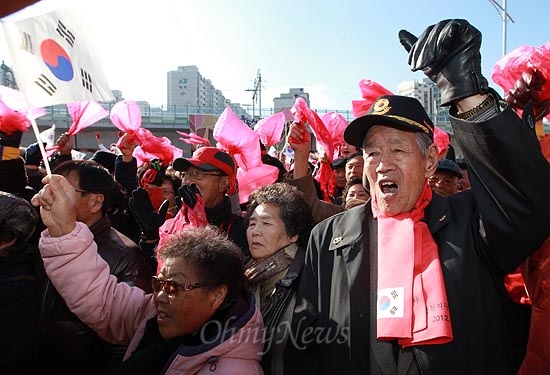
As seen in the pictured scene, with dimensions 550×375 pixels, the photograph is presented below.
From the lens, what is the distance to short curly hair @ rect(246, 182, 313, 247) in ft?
8.74

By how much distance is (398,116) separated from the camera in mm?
1818

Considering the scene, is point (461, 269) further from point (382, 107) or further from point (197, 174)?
point (197, 174)

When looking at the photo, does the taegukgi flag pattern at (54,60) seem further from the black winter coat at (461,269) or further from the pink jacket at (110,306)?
the black winter coat at (461,269)

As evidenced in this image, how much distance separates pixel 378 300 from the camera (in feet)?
5.49

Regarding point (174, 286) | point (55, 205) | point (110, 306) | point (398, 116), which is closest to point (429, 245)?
point (398, 116)

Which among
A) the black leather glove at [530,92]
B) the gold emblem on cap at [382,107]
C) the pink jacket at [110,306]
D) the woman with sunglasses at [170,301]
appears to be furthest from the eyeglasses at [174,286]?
the black leather glove at [530,92]

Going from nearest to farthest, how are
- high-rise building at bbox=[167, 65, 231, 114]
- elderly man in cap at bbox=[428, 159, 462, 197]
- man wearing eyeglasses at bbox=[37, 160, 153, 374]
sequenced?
man wearing eyeglasses at bbox=[37, 160, 153, 374], elderly man in cap at bbox=[428, 159, 462, 197], high-rise building at bbox=[167, 65, 231, 114]

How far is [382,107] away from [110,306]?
4.85 ft

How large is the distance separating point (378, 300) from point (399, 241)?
222mm

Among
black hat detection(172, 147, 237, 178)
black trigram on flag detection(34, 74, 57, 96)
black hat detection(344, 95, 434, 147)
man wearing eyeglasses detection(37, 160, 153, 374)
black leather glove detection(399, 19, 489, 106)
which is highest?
black leather glove detection(399, 19, 489, 106)

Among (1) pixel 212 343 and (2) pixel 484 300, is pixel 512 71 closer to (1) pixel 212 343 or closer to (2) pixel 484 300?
(2) pixel 484 300

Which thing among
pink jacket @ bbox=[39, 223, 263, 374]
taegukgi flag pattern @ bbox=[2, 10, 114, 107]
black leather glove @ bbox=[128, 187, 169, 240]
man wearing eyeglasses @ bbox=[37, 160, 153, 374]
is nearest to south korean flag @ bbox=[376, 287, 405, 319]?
pink jacket @ bbox=[39, 223, 263, 374]

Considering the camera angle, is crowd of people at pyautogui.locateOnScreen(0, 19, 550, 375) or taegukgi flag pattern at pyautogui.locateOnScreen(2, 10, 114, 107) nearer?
crowd of people at pyautogui.locateOnScreen(0, 19, 550, 375)

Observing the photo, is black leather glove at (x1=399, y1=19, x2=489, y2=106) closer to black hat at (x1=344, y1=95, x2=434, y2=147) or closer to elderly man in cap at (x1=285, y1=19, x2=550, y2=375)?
elderly man in cap at (x1=285, y1=19, x2=550, y2=375)
